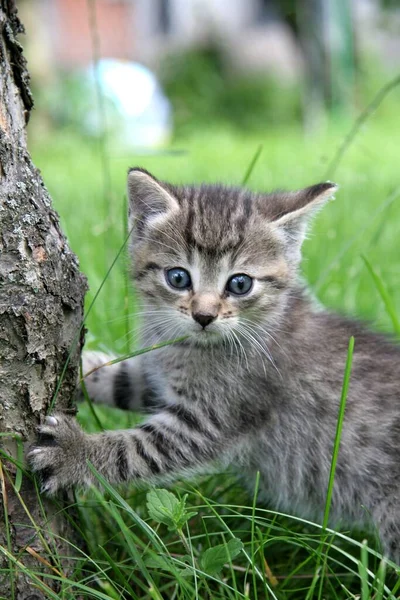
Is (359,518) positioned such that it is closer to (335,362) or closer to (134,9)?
(335,362)

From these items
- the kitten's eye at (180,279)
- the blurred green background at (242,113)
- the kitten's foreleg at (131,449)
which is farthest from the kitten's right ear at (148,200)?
the blurred green background at (242,113)

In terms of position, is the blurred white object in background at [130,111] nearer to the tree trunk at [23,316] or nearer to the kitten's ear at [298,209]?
the kitten's ear at [298,209]

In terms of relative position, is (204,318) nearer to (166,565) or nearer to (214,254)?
(214,254)

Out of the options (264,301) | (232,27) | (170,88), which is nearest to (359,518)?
(264,301)

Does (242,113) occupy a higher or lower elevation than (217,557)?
higher

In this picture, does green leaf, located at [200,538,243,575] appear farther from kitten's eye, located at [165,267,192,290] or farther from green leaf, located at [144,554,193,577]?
kitten's eye, located at [165,267,192,290]

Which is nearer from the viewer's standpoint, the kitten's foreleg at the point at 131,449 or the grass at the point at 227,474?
the grass at the point at 227,474

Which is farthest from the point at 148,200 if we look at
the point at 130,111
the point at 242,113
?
→ the point at 242,113

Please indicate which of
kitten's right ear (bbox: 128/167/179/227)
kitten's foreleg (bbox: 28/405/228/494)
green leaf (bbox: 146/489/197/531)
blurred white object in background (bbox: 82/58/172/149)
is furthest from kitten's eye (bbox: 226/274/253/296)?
blurred white object in background (bbox: 82/58/172/149)
